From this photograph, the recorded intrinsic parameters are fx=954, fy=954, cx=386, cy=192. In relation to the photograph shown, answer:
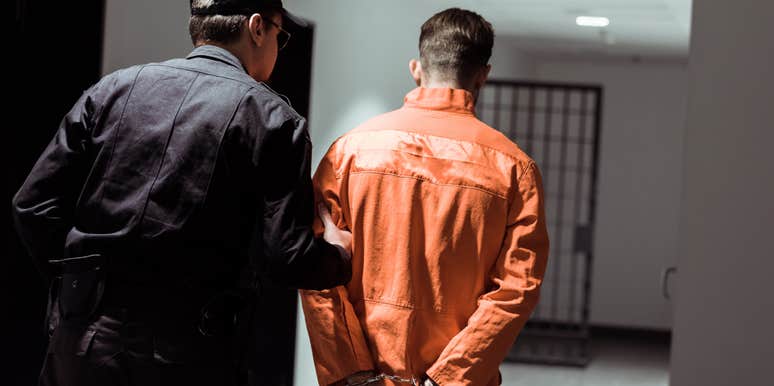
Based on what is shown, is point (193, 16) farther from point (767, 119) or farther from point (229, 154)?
point (767, 119)

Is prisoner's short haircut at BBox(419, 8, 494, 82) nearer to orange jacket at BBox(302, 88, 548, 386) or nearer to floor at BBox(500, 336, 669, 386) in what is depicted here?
orange jacket at BBox(302, 88, 548, 386)

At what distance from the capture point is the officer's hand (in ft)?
5.55

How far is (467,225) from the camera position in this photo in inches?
67.9

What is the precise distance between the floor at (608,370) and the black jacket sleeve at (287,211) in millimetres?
5071

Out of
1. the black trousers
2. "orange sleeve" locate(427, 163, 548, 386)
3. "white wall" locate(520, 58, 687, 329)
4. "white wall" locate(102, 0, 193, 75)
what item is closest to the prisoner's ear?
"orange sleeve" locate(427, 163, 548, 386)

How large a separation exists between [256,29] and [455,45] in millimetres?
387

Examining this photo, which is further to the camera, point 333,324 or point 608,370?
point 608,370

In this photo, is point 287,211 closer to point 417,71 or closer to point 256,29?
point 256,29

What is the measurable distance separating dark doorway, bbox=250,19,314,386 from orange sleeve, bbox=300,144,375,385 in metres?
2.43

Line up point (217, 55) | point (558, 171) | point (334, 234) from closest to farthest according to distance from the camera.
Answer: point (217, 55), point (334, 234), point (558, 171)

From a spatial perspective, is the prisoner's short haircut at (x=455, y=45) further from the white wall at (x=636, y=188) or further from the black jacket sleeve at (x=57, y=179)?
the white wall at (x=636, y=188)

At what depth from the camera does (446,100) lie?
1803 millimetres

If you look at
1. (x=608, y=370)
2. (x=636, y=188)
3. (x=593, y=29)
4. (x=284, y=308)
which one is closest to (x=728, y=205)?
(x=284, y=308)

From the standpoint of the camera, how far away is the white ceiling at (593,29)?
5.85 meters
